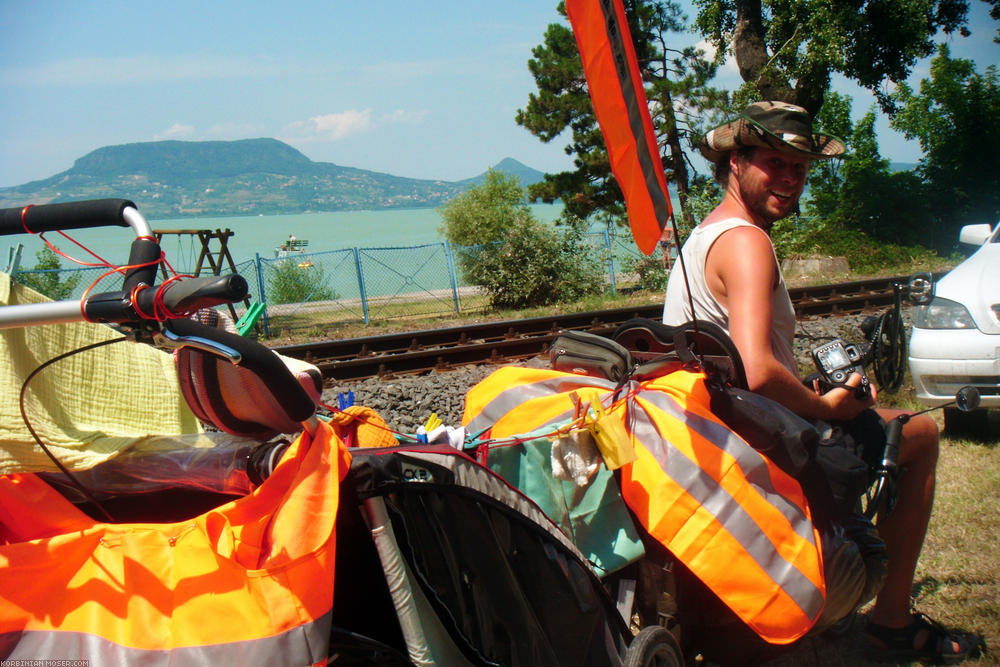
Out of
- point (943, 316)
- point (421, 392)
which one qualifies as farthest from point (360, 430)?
point (421, 392)

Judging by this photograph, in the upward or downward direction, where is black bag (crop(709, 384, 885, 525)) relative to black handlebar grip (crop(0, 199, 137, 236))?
downward

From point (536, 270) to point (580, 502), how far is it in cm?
1499

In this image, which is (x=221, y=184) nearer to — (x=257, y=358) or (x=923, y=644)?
(x=923, y=644)

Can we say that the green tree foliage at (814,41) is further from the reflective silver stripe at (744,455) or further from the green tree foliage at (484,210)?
the reflective silver stripe at (744,455)

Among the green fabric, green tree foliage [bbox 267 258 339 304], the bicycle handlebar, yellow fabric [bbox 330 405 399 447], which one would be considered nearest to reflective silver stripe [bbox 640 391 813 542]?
the green fabric

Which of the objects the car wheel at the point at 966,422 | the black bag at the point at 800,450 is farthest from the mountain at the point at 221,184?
the black bag at the point at 800,450

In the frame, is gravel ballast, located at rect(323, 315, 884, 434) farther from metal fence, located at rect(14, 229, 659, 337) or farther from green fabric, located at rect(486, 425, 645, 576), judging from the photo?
metal fence, located at rect(14, 229, 659, 337)

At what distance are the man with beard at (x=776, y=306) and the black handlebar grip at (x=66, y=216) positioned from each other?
150cm

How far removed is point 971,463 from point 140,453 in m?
5.13

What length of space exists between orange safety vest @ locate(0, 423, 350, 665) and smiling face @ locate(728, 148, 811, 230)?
1.90 metres

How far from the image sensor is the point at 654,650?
2240 millimetres

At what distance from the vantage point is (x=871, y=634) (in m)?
3.14

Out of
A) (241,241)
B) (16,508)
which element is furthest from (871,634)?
(241,241)

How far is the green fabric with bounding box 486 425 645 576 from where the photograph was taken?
2275mm
